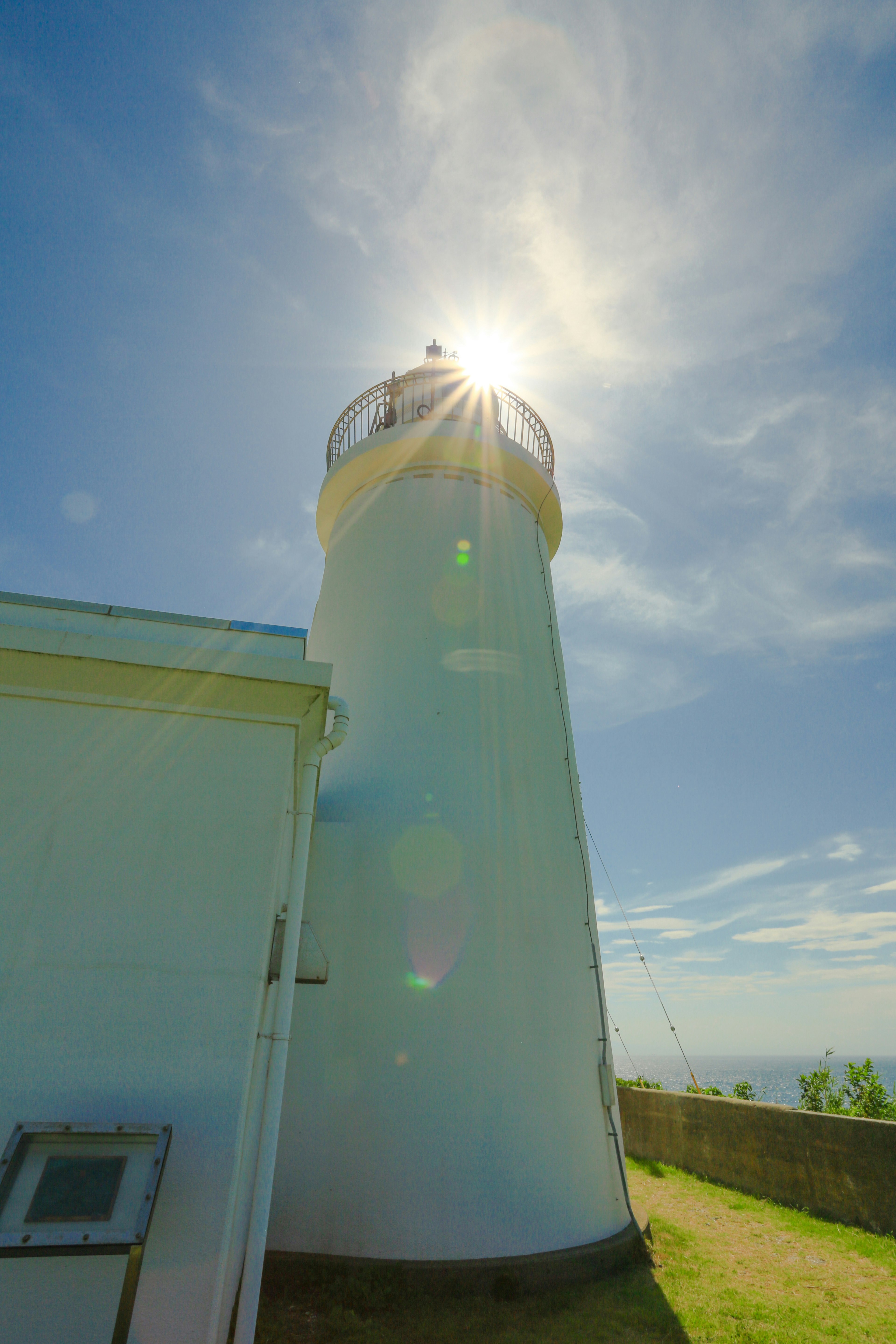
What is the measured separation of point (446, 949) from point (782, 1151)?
17.9 feet

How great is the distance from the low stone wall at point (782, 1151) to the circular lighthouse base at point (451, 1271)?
3.77 m

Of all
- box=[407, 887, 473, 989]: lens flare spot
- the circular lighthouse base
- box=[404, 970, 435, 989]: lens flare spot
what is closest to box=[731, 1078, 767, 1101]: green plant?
the circular lighthouse base

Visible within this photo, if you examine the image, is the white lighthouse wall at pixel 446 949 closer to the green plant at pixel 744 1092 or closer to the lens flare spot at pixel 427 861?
the lens flare spot at pixel 427 861

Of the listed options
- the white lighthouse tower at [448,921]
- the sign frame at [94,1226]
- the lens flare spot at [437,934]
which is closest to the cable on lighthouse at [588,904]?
the white lighthouse tower at [448,921]

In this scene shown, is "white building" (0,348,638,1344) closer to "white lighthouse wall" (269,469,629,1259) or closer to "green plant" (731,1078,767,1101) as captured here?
"white lighthouse wall" (269,469,629,1259)

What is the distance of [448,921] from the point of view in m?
5.99

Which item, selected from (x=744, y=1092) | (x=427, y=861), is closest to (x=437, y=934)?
(x=427, y=861)

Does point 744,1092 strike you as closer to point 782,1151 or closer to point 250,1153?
point 782,1151

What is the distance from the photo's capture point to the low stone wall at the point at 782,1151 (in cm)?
682

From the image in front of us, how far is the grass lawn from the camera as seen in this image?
4.43 metres

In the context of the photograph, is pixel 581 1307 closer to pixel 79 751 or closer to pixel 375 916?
pixel 375 916

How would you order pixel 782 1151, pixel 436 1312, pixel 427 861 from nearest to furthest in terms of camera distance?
pixel 436 1312 < pixel 427 861 < pixel 782 1151

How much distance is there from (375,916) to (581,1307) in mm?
3201

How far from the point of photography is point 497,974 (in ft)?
19.1
